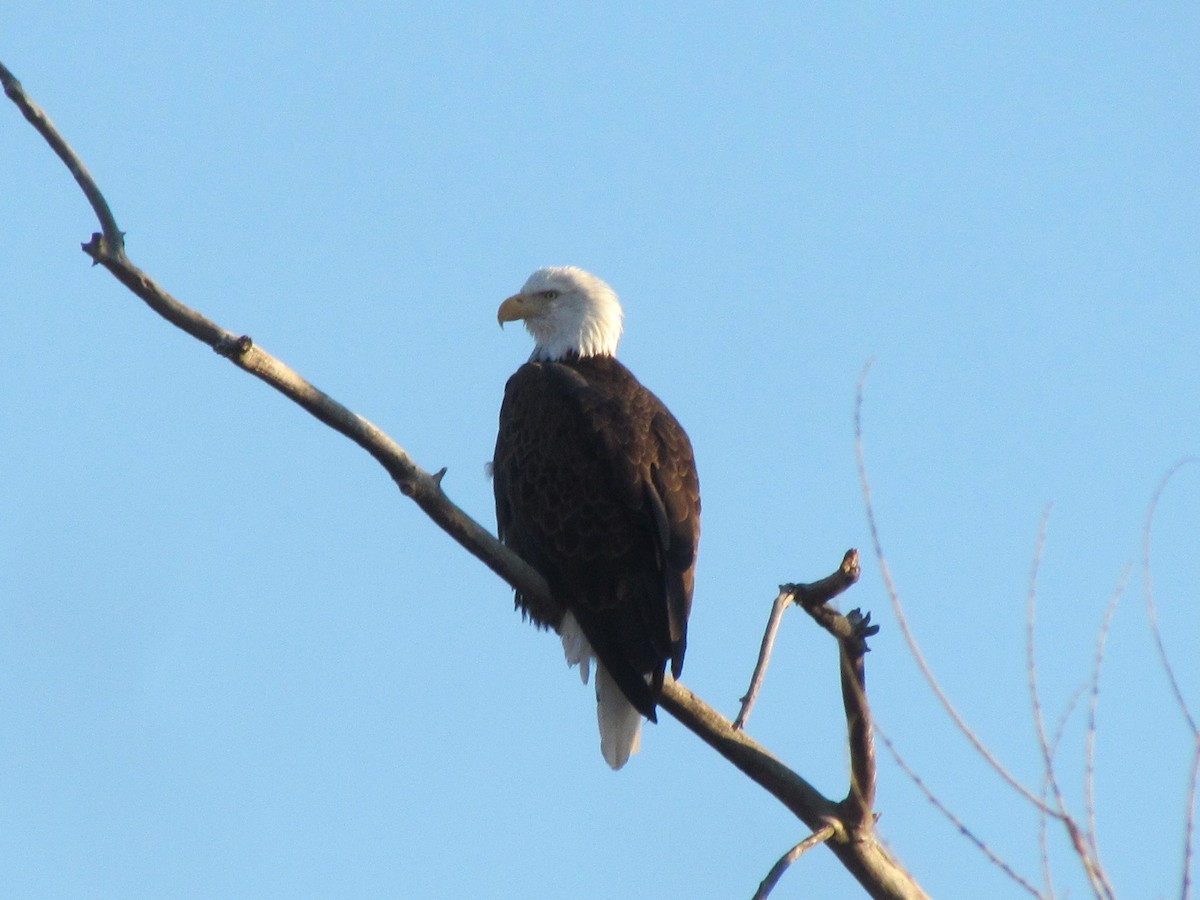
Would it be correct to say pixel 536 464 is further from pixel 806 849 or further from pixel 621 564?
pixel 806 849

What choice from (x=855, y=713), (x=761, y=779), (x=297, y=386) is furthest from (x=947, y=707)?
(x=297, y=386)

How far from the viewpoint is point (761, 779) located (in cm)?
388

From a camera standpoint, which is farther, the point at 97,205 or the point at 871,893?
the point at 871,893

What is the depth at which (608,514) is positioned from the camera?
194 inches

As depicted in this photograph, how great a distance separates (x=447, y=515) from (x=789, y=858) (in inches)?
43.8

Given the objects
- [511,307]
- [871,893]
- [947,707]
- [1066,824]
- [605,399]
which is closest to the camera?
[1066,824]

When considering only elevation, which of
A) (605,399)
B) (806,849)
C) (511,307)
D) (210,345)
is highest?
(511,307)

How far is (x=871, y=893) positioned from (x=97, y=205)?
2320mm

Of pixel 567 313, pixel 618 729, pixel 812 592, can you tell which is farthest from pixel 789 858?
pixel 567 313

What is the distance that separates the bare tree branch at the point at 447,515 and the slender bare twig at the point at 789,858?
44mm

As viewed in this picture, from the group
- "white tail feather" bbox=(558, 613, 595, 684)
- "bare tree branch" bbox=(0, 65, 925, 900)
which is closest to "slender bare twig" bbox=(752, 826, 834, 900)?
"bare tree branch" bbox=(0, 65, 925, 900)

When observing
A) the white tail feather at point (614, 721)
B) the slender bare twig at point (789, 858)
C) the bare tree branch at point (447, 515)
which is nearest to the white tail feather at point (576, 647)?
the white tail feather at point (614, 721)

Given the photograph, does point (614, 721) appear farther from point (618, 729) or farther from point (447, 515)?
point (447, 515)

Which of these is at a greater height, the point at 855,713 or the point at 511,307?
the point at 511,307
